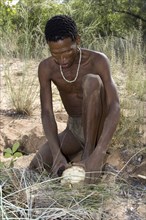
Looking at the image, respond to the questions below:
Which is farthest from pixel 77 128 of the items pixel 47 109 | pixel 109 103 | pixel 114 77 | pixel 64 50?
pixel 114 77

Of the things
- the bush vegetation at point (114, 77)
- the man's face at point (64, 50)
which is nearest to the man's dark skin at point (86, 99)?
the man's face at point (64, 50)

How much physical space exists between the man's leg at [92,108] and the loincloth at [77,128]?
272mm

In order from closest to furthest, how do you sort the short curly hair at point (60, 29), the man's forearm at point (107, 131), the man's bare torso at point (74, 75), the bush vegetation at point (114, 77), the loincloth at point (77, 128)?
the bush vegetation at point (114, 77) → the short curly hair at point (60, 29) → the man's forearm at point (107, 131) → the man's bare torso at point (74, 75) → the loincloth at point (77, 128)

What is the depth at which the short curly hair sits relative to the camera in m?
2.05

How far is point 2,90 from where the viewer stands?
475 centimetres

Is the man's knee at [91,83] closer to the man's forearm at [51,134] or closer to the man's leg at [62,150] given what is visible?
the man's forearm at [51,134]

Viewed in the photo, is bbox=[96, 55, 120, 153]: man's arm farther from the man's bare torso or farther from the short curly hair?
the short curly hair

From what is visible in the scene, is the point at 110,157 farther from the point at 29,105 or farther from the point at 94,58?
the point at 29,105

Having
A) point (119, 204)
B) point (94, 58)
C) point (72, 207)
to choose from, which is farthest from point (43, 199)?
point (94, 58)

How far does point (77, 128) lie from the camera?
260cm

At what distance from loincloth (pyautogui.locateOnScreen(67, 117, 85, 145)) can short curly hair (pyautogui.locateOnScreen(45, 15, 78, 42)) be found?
0.65 meters

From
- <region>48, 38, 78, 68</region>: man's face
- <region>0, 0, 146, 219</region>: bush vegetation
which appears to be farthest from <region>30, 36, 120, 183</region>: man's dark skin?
<region>0, 0, 146, 219</region>: bush vegetation

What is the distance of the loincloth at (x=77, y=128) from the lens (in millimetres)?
2580

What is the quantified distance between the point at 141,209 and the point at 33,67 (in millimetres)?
3407
